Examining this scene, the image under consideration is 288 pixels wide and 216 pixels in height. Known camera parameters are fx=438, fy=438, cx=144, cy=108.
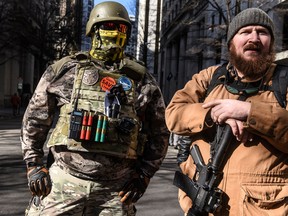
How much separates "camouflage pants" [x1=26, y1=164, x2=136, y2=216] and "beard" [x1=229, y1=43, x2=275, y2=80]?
118 cm

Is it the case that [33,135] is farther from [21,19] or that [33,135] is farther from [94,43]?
[21,19]

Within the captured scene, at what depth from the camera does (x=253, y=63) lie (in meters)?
2.30

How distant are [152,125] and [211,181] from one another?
111cm

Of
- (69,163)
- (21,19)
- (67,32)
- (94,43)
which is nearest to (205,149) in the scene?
(69,163)

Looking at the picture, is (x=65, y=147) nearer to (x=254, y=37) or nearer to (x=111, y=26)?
(x=111, y=26)

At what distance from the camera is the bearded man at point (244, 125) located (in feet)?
7.01

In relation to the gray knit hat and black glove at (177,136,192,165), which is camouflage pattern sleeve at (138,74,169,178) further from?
the gray knit hat

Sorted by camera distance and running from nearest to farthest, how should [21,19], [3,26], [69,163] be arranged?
1. [69,163]
2. [3,26]
3. [21,19]

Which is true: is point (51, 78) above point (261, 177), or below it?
above

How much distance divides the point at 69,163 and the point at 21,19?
100 feet

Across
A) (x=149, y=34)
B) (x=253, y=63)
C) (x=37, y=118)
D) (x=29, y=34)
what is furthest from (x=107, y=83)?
(x=149, y=34)

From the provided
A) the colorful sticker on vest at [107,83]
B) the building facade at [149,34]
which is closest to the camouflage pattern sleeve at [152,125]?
the colorful sticker on vest at [107,83]

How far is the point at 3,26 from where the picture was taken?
28203 mm

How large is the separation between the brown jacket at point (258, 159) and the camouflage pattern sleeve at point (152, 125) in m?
0.84
